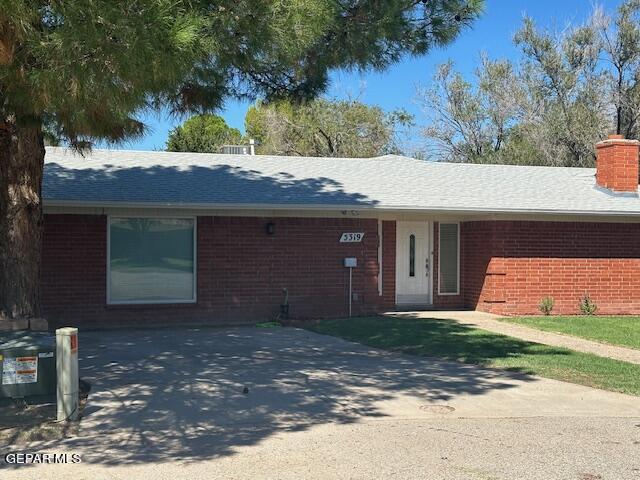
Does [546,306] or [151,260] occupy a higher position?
[151,260]

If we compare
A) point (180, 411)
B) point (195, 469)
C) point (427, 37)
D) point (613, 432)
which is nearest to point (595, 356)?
point (613, 432)

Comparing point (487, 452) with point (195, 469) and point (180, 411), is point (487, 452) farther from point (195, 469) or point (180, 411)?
point (180, 411)

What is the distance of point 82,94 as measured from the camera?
22.5 ft

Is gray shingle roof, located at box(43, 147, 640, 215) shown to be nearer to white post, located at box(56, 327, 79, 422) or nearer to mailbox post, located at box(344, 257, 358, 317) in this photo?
mailbox post, located at box(344, 257, 358, 317)

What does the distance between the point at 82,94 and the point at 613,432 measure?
600 centimetres

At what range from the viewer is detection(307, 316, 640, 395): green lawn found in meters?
10.1

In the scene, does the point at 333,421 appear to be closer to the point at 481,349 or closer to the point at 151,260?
the point at 481,349

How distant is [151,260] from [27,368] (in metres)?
7.60

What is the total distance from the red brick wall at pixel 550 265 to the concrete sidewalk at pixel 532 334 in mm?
740

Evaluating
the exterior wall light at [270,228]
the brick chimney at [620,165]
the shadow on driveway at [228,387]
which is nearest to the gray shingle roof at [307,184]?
the brick chimney at [620,165]

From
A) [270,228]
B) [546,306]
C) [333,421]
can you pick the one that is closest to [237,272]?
[270,228]

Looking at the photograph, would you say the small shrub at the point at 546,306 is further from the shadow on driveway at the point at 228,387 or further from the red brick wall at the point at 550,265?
the shadow on driveway at the point at 228,387

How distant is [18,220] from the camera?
973 cm

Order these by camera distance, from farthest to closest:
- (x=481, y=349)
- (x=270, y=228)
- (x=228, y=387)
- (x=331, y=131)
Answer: (x=331, y=131), (x=270, y=228), (x=481, y=349), (x=228, y=387)
